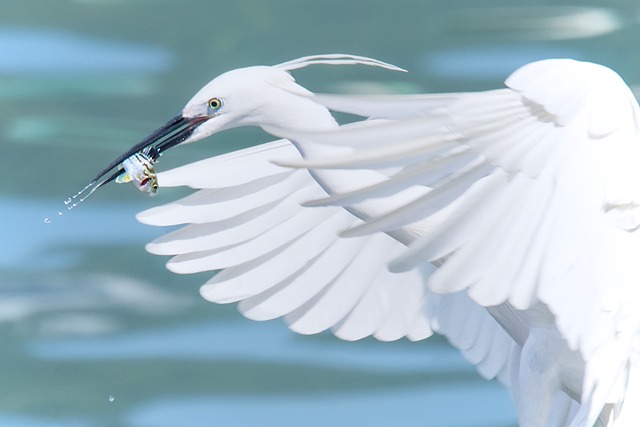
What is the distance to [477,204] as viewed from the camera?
2.82 ft

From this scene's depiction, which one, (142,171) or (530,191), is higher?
(142,171)

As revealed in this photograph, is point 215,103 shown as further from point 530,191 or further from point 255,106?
point 530,191

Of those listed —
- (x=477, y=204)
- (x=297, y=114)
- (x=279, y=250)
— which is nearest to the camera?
(x=477, y=204)

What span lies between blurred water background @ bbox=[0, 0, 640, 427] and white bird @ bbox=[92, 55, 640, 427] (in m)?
0.72

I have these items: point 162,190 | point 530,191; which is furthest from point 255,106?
point 162,190

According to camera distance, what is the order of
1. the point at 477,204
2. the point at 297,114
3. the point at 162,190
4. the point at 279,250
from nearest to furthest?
the point at 477,204
the point at 297,114
the point at 279,250
the point at 162,190

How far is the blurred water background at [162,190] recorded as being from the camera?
191cm

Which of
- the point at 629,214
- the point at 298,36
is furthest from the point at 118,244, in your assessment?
the point at 629,214

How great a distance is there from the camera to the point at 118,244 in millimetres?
1936

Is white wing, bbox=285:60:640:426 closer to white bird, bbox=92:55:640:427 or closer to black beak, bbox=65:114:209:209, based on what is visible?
white bird, bbox=92:55:640:427

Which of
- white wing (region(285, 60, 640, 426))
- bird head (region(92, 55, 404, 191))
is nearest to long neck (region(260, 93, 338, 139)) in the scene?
bird head (region(92, 55, 404, 191))

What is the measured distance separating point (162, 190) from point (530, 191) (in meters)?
1.13

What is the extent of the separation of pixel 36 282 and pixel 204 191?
34.1 inches

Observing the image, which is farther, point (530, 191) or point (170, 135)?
point (170, 135)
